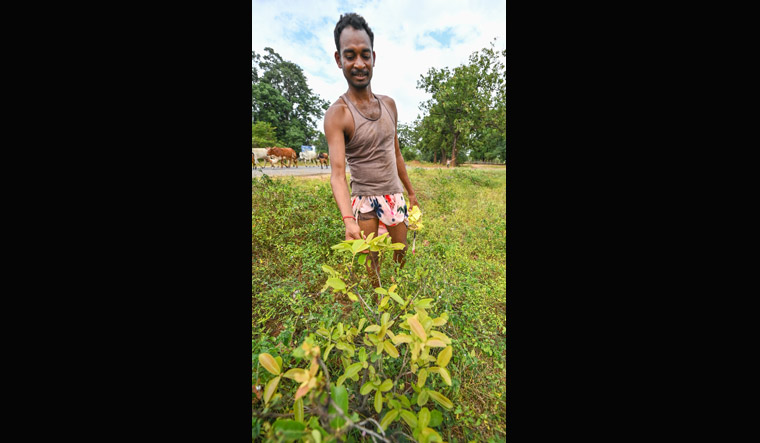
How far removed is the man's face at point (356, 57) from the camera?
1.49 m

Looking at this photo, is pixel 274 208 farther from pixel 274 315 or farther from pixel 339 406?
pixel 339 406

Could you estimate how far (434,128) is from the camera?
70.7 feet

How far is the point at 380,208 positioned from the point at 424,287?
65 centimetres

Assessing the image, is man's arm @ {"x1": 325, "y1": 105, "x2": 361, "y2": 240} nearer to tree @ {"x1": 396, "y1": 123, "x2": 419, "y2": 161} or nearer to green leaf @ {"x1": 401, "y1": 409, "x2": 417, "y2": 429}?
green leaf @ {"x1": 401, "y1": 409, "x2": 417, "y2": 429}

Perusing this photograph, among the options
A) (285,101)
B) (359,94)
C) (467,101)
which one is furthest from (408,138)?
(359,94)

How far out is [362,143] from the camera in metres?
1.70

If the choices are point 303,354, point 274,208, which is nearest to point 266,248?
point 274,208

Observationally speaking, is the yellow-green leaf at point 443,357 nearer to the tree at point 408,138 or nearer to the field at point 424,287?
the field at point 424,287

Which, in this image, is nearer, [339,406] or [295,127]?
[339,406]

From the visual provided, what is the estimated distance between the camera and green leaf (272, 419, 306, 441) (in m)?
0.53

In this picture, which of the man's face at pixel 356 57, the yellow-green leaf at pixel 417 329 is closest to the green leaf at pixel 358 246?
the yellow-green leaf at pixel 417 329

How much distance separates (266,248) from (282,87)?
3364cm

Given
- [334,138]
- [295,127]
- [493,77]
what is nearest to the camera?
[334,138]

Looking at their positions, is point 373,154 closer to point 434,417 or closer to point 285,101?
point 434,417
